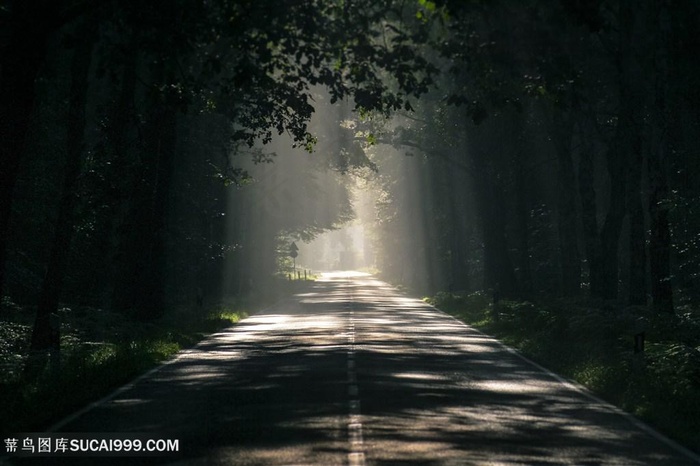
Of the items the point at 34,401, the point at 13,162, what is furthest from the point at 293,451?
the point at 13,162

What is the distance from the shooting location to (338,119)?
5991cm

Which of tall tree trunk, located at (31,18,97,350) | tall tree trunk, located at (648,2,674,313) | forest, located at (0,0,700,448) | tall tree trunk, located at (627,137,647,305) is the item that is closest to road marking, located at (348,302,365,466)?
forest, located at (0,0,700,448)

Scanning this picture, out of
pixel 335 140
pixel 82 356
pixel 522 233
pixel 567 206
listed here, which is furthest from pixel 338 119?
pixel 82 356

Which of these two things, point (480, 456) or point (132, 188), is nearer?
point (480, 456)

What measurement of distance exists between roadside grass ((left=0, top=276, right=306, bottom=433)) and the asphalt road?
1.38 feet

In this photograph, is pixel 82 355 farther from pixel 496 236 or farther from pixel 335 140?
pixel 335 140

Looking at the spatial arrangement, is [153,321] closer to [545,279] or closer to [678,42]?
[678,42]

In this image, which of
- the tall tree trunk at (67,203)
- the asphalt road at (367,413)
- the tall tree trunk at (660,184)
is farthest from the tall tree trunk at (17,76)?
the tall tree trunk at (660,184)

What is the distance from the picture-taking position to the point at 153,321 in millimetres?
30484

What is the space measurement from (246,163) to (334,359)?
4487 cm

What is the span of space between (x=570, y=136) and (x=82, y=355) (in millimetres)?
18584

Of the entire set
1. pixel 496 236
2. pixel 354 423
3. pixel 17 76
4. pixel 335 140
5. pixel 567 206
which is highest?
pixel 335 140

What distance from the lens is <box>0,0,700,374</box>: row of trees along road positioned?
16.8m

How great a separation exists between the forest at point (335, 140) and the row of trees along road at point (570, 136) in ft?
0.28
